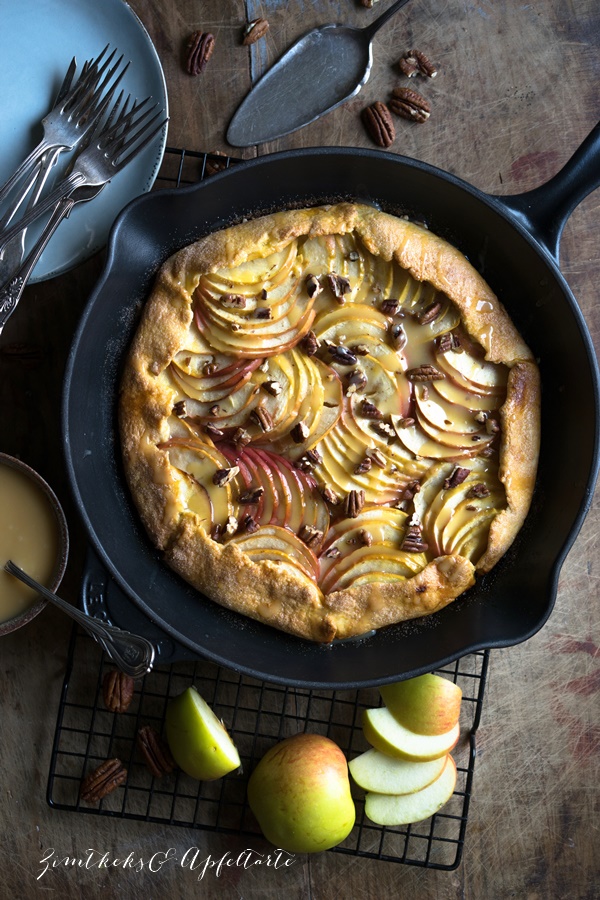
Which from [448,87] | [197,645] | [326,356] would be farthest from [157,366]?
[448,87]

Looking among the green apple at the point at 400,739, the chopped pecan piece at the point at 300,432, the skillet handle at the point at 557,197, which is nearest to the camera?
the skillet handle at the point at 557,197

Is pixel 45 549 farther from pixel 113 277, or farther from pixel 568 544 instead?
pixel 568 544

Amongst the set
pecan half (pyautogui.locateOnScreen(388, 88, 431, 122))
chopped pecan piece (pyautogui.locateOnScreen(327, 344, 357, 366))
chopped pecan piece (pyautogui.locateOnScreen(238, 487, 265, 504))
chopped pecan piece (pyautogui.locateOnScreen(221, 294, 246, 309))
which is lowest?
chopped pecan piece (pyautogui.locateOnScreen(238, 487, 265, 504))

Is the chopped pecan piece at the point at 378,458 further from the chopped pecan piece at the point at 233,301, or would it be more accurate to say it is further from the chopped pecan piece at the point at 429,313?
the chopped pecan piece at the point at 233,301

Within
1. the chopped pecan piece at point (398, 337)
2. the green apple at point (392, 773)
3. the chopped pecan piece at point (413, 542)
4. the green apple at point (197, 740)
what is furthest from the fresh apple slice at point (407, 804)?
the chopped pecan piece at point (398, 337)

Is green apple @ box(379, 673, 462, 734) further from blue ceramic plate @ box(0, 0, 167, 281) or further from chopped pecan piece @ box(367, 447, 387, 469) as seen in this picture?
blue ceramic plate @ box(0, 0, 167, 281)

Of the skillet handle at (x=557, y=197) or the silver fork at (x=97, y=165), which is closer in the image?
the skillet handle at (x=557, y=197)

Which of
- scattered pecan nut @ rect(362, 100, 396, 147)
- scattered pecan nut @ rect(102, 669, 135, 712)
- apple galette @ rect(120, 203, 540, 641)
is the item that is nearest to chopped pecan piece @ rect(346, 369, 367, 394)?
apple galette @ rect(120, 203, 540, 641)
